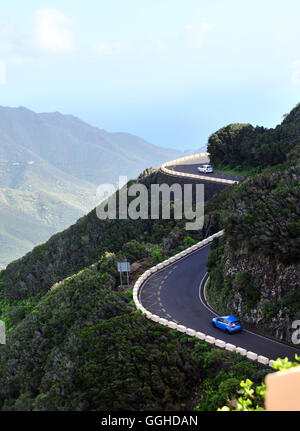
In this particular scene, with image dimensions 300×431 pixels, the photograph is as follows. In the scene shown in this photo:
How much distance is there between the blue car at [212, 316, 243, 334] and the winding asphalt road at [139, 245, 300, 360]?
25 centimetres

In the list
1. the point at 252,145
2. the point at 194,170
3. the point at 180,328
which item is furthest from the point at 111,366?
the point at 194,170

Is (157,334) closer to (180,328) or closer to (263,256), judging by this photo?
(180,328)

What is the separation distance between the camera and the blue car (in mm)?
21953

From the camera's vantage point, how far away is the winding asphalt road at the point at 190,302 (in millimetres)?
20442

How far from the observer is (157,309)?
25922mm

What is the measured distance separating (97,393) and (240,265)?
34.4ft

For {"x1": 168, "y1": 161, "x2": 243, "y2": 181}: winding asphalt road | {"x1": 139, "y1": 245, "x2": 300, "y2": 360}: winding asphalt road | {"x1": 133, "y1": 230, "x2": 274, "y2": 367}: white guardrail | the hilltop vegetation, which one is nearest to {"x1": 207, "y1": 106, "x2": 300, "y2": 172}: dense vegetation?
{"x1": 168, "y1": 161, "x2": 243, "y2": 181}: winding asphalt road

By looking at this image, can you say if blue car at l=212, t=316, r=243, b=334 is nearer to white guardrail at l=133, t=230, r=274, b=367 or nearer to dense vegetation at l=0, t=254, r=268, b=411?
white guardrail at l=133, t=230, r=274, b=367

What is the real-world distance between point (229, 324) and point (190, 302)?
5011 mm

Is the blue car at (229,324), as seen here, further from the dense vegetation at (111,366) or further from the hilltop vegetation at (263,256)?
the dense vegetation at (111,366)

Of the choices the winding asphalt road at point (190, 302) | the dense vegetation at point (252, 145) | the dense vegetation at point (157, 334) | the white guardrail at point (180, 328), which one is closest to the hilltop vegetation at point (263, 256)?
the dense vegetation at point (157, 334)

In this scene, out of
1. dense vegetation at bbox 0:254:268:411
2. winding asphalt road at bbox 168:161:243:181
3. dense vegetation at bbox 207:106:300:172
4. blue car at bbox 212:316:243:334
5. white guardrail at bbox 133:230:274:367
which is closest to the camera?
dense vegetation at bbox 0:254:268:411
